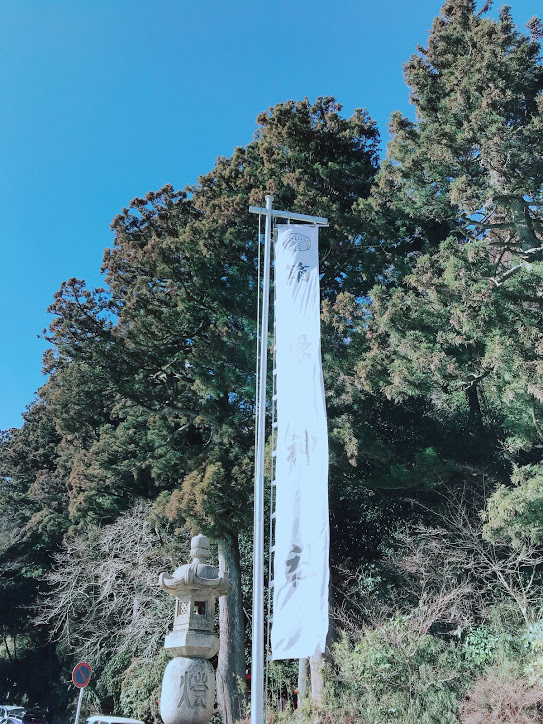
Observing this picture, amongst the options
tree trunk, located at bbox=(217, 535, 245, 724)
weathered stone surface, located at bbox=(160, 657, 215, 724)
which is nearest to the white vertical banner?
weathered stone surface, located at bbox=(160, 657, 215, 724)

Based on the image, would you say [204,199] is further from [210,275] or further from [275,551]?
[275,551]

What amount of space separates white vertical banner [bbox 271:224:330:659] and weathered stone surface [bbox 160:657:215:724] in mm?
2720

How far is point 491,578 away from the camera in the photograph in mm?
13461

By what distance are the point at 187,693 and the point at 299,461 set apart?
376 cm

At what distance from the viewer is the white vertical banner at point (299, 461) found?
6234mm

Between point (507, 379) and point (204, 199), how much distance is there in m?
9.44

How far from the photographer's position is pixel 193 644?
8469mm

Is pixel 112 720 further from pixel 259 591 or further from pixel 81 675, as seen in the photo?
pixel 259 591

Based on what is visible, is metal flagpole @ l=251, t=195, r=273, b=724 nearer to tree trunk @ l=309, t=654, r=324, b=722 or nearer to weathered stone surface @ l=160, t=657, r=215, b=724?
weathered stone surface @ l=160, t=657, r=215, b=724

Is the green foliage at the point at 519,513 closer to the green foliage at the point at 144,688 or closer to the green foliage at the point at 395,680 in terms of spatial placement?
the green foliage at the point at 395,680

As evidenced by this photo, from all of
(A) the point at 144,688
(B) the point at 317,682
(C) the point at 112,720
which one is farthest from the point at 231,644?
(B) the point at 317,682

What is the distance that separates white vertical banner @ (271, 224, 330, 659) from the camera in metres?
6.23

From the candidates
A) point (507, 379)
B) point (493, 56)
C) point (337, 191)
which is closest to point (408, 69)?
point (493, 56)

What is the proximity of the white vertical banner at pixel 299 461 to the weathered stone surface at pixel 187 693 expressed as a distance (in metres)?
2.72
